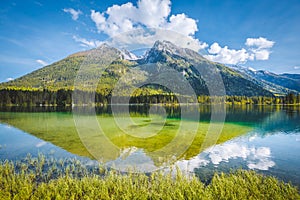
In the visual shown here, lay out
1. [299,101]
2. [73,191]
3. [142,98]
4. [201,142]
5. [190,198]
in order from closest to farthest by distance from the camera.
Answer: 1. [190,198]
2. [73,191]
3. [201,142]
4. [299,101]
5. [142,98]

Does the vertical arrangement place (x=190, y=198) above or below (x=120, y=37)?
below

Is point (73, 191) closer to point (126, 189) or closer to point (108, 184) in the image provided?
point (108, 184)

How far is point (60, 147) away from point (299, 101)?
6512 inches

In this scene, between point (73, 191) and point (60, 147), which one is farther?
point (60, 147)

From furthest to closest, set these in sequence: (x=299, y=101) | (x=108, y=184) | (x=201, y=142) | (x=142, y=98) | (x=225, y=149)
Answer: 1. (x=142, y=98)
2. (x=299, y=101)
3. (x=201, y=142)
4. (x=225, y=149)
5. (x=108, y=184)

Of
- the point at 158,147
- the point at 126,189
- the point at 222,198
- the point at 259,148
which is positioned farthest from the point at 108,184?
the point at 259,148

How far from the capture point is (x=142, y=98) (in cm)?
17012

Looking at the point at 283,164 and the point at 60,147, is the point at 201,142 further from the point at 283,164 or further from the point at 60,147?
the point at 60,147

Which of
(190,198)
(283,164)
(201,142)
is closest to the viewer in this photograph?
(190,198)

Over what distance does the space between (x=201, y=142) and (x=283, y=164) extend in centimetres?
1033

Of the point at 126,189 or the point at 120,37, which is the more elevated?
the point at 120,37

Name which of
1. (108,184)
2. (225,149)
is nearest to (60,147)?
(108,184)

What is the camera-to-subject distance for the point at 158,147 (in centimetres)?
2388

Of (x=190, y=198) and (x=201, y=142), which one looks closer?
(x=190, y=198)
